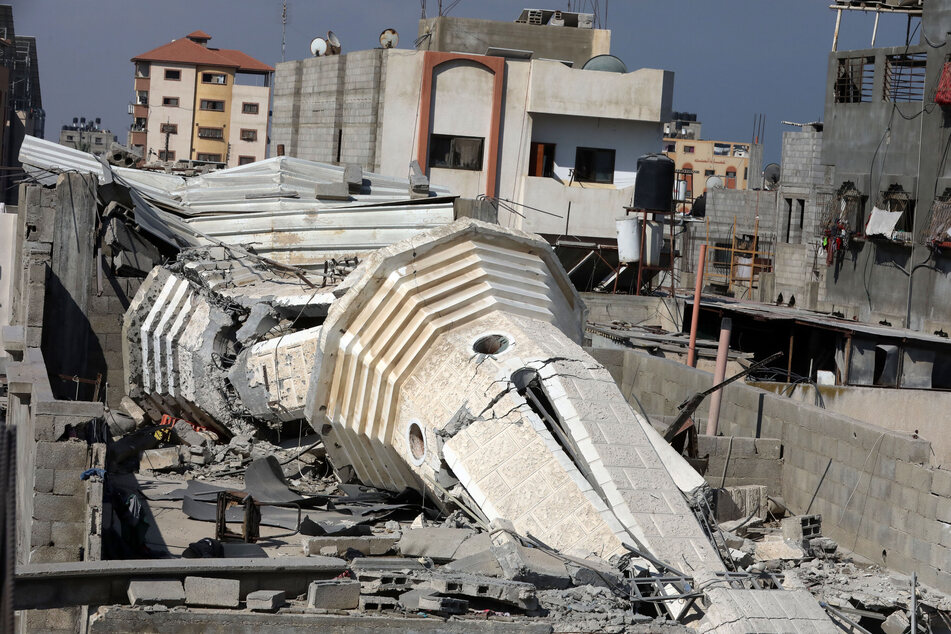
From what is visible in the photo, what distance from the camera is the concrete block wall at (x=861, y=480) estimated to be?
12758mm

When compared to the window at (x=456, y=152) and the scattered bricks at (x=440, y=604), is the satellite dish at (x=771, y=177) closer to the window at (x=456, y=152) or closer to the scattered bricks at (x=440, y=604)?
the window at (x=456, y=152)

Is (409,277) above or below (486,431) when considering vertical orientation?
above

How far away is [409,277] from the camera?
44.3ft

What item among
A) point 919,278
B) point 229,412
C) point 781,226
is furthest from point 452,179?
point 229,412

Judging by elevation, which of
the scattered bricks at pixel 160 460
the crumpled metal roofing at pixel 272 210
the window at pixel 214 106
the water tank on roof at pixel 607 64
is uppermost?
the water tank on roof at pixel 607 64

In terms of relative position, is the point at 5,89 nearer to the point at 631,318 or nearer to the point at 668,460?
the point at 631,318

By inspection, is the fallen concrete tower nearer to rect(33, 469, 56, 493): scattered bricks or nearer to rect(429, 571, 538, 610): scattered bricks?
rect(429, 571, 538, 610): scattered bricks

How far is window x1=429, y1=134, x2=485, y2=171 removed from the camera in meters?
36.1

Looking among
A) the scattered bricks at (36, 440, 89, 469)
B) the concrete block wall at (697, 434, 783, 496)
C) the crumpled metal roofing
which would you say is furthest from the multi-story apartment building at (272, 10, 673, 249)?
the scattered bricks at (36, 440, 89, 469)

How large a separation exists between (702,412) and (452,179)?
1894cm

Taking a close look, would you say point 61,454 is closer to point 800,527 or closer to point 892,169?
point 800,527

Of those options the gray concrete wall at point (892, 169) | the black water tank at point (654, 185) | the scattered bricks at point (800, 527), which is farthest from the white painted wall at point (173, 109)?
the scattered bricks at point (800, 527)

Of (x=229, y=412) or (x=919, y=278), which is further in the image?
(x=919, y=278)

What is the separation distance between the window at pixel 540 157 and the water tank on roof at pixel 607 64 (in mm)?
2635
